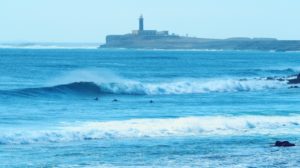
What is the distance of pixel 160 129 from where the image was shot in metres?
30.1

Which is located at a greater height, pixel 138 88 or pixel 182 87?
pixel 138 88

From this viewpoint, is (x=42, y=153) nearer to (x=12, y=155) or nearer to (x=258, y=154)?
(x=12, y=155)

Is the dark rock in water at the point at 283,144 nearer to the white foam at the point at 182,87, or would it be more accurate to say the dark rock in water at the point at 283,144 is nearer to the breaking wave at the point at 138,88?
the breaking wave at the point at 138,88

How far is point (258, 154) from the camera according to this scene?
24.5 metres

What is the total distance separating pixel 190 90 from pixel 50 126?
94.1 ft

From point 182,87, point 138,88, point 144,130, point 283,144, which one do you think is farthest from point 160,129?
point 182,87

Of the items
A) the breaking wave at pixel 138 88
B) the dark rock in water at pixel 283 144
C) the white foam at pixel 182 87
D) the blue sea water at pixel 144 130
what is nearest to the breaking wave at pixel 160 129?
the blue sea water at pixel 144 130

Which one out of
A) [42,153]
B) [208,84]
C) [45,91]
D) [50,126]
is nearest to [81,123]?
[50,126]

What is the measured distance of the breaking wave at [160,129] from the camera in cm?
2723

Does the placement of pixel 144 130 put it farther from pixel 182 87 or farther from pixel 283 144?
pixel 182 87

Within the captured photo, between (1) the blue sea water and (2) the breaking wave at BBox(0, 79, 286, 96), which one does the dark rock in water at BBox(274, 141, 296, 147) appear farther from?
(2) the breaking wave at BBox(0, 79, 286, 96)

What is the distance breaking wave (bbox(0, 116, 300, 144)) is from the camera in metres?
27.2

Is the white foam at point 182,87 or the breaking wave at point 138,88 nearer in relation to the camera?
the breaking wave at point 138,88

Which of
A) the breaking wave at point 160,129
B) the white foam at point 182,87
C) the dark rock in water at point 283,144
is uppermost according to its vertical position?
the dark rock in water at point 283,144
